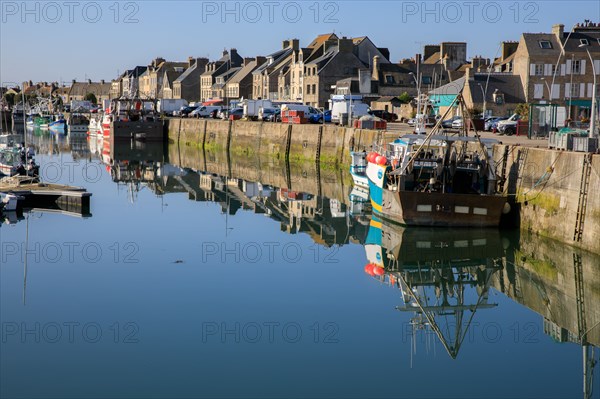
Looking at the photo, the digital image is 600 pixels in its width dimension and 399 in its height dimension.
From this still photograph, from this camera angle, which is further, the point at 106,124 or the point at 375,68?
the point at 106,124

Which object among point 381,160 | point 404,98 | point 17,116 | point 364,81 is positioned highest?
point 364,81

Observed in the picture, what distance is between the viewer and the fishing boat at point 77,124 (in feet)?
305

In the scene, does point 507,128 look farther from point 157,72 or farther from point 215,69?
point 157,72

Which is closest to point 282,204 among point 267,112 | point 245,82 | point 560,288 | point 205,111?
point 560,288

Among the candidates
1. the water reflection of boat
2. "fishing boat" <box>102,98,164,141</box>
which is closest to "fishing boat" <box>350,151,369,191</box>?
the water reflection of boat

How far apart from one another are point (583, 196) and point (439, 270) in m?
3.96

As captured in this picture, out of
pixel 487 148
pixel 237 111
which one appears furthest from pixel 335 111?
pixel 487 148

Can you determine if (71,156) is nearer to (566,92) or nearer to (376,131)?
(376,131)

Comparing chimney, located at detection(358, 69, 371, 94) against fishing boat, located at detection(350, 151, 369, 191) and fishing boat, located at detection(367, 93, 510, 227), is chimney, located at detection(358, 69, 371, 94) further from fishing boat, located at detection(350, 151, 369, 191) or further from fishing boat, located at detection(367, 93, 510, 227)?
fishing boat, located at detection(367, 93, 510, 227)

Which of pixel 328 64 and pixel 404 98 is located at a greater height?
pixel 328 64

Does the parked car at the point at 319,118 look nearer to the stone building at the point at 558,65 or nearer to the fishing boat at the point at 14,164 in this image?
the stone building at the point at 558,65

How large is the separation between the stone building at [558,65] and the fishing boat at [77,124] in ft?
164

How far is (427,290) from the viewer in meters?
19.2

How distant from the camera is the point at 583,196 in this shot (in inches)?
835
